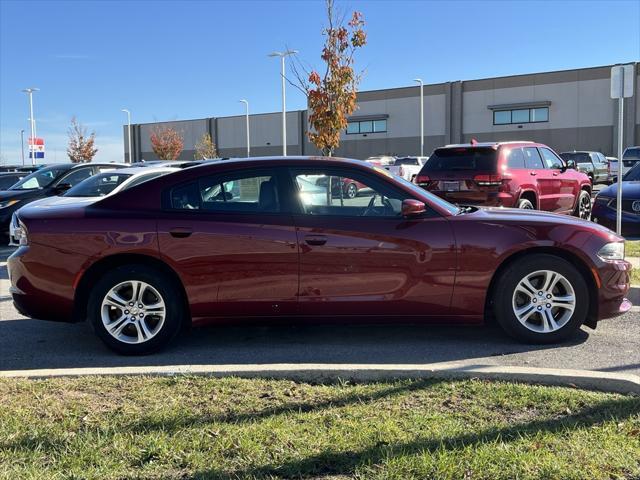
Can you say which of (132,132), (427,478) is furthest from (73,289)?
(132,132)

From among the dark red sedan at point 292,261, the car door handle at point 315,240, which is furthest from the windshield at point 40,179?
the car door handle at point 315,240

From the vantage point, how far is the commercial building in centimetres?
4094

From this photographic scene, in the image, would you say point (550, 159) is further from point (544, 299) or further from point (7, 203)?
point (7, 203)

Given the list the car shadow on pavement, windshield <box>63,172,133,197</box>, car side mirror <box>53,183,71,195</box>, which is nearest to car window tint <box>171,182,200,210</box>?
the car shadow on pavement

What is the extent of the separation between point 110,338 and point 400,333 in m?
2.53

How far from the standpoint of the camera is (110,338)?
16.7 ft

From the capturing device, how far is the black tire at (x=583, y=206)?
41.2 ft

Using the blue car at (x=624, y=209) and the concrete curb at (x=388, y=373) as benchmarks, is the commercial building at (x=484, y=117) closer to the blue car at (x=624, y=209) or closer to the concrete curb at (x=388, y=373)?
the blue car at (x=624, y=209)

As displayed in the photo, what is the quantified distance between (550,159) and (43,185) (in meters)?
9.89

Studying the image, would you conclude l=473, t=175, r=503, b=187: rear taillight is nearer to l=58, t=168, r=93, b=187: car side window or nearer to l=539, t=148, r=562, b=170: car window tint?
l=539, t=148, r=562, b=170: car window tint

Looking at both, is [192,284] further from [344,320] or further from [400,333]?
[400,333]

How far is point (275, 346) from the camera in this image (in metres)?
5.41

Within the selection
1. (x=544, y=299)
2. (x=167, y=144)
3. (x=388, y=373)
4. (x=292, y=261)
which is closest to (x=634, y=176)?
(x=544, y=299)

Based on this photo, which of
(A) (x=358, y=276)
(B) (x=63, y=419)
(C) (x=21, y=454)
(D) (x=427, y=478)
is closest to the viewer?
(D) (x=427, y=478)
